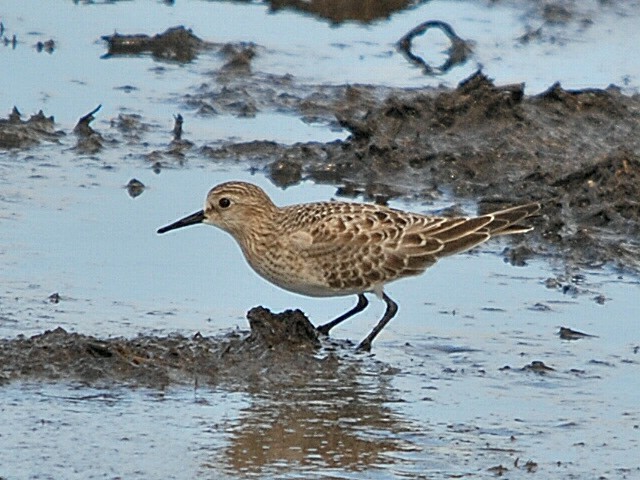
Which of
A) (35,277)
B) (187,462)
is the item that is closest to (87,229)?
(35,277)

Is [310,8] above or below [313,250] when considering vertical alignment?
above

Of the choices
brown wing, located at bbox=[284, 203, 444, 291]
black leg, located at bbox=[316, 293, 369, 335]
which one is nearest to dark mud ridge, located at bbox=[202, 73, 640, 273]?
brown wing, located at bbox=[284, 203, 444, 291]

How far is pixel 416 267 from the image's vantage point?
861cm

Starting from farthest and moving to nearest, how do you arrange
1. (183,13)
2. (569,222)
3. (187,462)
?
(183,13)
(569,222)
(187,462)

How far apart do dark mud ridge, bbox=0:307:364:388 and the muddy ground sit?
2.08 m

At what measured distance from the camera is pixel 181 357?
7.59 meters

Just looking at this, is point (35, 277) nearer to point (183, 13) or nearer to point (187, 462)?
point (187, 462)

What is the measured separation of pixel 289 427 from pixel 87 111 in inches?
214

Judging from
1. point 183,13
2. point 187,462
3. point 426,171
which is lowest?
point 187,462

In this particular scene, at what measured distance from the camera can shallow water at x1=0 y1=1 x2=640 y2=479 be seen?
6617 mm

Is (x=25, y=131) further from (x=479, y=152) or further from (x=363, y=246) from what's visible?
(x=363, y=246)

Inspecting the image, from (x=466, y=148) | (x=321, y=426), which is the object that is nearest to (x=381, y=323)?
(x=321, y=426)

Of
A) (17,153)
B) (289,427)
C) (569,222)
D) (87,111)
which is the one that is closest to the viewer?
(289,427)

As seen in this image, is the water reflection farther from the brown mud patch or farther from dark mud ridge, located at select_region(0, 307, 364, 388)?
the brown mud patch
